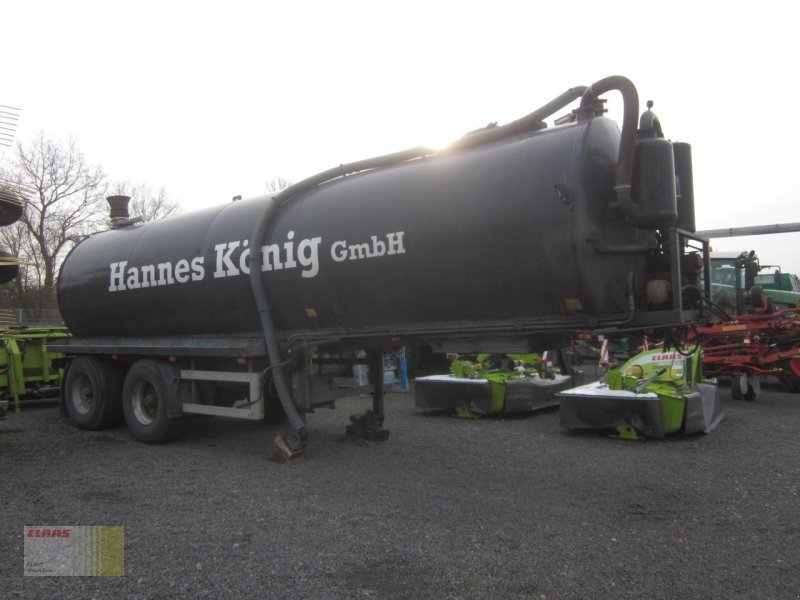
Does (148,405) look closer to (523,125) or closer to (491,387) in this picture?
(491,387)

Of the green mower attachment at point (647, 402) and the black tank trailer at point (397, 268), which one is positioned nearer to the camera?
the black tank trailer at point (397, 268)

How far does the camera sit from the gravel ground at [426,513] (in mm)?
3535

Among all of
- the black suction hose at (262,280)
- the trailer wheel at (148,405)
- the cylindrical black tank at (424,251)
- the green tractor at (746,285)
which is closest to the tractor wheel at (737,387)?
the green tractor at (746,285)

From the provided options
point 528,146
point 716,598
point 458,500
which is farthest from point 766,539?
point 528,146

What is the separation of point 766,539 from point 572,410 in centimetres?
354

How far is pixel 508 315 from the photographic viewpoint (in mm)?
5133

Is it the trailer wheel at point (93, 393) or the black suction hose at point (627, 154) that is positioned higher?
the black suction hose at point (627, 154)

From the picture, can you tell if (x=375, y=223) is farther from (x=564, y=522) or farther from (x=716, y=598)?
(x=716, y=598)

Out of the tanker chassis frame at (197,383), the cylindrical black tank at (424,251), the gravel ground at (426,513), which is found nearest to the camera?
the gravel ground at (426,513)

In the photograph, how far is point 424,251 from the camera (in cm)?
542

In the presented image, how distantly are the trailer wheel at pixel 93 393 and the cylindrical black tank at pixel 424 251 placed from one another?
123 cm

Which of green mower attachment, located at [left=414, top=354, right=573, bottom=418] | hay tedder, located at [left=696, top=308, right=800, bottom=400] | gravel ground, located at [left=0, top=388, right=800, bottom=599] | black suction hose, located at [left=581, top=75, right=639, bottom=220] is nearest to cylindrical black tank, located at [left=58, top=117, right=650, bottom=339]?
black suction hose, located at [left=581, top=75, right=639, bottom=220]

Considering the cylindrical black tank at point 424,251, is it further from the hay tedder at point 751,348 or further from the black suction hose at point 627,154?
the hay tedder at point 751,348

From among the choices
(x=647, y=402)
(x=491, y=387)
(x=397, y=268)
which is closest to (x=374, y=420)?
(x=491, y=387)
